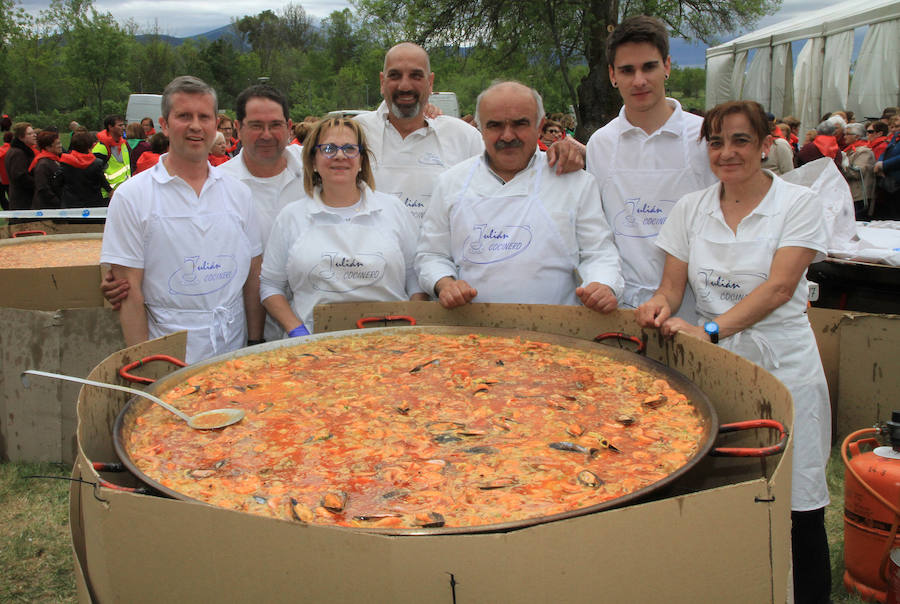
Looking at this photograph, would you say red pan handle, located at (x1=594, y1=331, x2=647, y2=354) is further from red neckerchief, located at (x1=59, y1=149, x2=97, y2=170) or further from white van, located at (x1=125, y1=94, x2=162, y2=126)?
white van, located at (x1=125, y1=94, x2=162, y2=126)

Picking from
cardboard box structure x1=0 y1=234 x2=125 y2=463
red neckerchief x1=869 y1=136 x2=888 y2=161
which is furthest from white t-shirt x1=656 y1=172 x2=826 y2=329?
red neckerchief x1=869 y1=136 x2=888 y2=161

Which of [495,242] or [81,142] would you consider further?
[81,142]

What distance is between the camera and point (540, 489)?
→ 1801 mm

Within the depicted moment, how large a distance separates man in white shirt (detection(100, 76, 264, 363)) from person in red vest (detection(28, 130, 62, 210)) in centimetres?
906

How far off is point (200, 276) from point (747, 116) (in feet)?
7.76

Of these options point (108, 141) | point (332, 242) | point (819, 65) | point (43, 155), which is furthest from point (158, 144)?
point (819, 65)

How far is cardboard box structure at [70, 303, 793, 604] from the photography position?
141cm

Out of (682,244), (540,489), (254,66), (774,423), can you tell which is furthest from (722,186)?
(254,66)

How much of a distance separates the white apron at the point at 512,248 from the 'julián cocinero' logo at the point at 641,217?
308 mm

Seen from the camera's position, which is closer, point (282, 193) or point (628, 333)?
point (628, 333)

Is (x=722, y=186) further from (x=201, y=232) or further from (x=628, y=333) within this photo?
(x=201, y=232)

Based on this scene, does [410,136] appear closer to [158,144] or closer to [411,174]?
[411,174]

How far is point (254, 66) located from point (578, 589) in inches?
2316

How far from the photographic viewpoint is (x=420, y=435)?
2.17 metres
